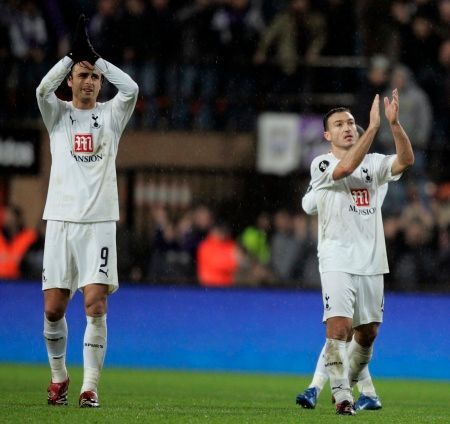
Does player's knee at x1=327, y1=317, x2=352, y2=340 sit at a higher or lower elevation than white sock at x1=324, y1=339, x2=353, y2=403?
higher

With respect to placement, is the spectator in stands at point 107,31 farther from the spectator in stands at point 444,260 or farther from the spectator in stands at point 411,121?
the spectator in stands at point 444,260

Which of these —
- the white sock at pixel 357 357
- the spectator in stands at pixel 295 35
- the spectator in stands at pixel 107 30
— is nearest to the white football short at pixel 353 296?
the white sock at pixel 357 357

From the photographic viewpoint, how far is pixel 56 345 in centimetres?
1036

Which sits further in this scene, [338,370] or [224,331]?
[224,331]

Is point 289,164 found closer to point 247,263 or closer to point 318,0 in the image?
point 247,263

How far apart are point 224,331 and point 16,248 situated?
9.58ft

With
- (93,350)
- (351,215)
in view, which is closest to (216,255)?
(351,215)

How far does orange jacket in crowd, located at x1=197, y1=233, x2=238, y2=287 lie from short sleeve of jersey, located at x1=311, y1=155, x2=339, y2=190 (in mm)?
7495

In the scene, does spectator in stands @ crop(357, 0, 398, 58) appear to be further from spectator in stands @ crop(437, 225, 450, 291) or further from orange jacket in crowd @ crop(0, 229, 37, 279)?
orange jacket in crowd @ crop(0, 229, 37, 279)

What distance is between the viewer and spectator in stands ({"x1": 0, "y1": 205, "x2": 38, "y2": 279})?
57.7 ft

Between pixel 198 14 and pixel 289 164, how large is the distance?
3.49 m

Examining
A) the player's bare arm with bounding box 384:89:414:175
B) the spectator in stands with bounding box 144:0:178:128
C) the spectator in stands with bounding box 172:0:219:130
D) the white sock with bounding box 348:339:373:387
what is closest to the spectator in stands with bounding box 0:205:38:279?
the spectator in stands with bounding box 144:0:178:128

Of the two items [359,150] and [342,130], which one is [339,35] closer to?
[342,130]

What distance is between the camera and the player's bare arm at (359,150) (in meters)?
9.53
